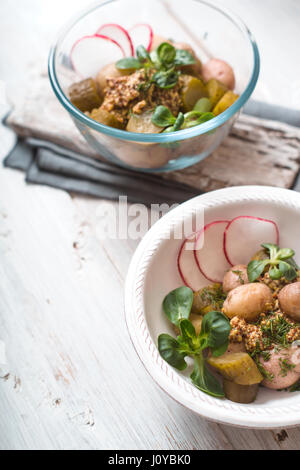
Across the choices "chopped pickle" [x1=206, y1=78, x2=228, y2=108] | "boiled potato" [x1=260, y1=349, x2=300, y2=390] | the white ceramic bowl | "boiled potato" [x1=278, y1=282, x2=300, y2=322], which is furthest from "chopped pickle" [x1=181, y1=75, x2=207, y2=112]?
"boiled potato" [x1=260, y1=349, x2=300, y2=390]

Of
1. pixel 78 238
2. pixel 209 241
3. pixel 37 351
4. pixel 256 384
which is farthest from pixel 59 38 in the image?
pixel 256 384

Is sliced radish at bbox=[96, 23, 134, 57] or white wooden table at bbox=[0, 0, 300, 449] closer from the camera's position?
white wooden table at bbox=[0, 0, 300, 449]

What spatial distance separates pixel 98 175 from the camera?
1.16 meters

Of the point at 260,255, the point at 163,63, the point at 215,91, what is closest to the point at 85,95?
the point at 163,63

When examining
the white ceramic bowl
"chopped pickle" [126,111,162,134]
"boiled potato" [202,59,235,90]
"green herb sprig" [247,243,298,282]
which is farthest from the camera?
"boiled potato" [202,59,235,90]

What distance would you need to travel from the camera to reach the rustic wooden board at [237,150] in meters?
1.10

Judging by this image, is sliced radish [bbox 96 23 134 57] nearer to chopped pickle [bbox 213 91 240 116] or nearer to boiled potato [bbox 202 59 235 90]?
boiled potato [bbox 202 59 235 90]

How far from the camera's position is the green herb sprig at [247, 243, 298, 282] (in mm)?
813

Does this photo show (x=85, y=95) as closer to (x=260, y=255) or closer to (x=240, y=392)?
(x=260, y=255)

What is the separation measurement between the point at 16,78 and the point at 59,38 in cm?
30

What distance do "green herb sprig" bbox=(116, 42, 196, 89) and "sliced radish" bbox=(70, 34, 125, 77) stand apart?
0.11m

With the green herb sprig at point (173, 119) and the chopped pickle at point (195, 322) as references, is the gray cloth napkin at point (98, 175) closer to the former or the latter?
the green herb sprig at point (173, 119)
